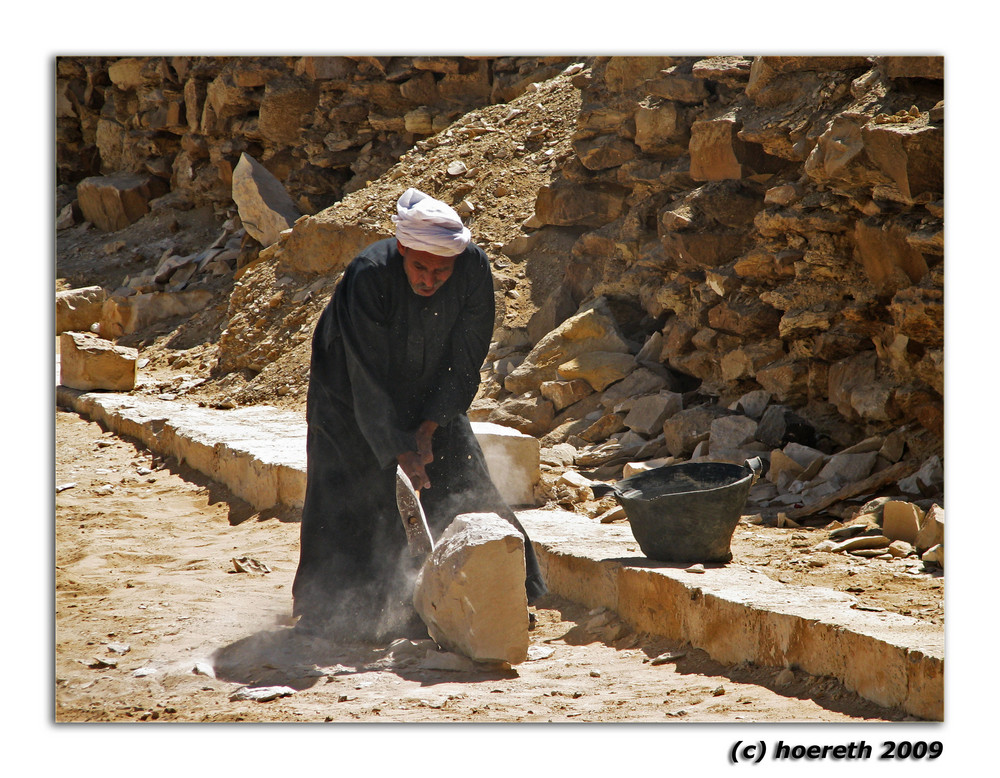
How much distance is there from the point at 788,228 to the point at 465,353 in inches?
110

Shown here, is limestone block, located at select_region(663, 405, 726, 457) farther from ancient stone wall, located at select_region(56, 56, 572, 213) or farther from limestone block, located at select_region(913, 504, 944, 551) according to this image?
ancient stone wall, located at select_region(56, 56, 572, 213)

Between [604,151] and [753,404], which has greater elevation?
[604,151]

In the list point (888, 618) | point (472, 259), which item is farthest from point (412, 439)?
point (888, 618)

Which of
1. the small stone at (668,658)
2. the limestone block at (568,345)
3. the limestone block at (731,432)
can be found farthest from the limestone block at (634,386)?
the small stone at (668,658)

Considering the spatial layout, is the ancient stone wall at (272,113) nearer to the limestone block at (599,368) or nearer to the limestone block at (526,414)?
the limestone block at (599,368)

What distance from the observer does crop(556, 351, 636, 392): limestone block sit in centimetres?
649

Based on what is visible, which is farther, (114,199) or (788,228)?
(114,199)

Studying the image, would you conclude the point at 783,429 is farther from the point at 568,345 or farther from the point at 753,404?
the point at 568,345

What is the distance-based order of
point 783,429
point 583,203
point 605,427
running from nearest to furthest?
point 783,429
point 605,427
point 583,203

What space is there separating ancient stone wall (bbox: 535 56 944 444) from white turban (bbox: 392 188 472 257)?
230 centimetres

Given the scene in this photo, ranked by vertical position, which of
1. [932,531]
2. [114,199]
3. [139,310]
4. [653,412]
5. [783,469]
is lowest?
[932,531]

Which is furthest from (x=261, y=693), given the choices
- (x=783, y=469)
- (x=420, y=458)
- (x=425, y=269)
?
(x=783, y=469)

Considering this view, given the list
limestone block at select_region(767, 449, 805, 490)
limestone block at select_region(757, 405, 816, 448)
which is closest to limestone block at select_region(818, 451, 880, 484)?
limestone block at select_region(767, 449, 805, 490)

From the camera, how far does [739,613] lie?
3.10 meters
